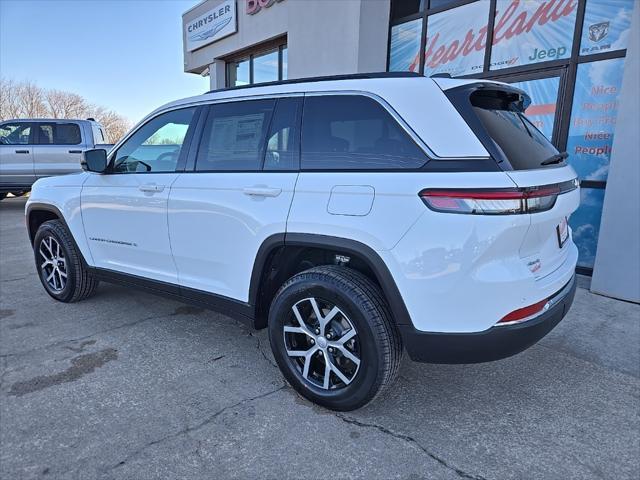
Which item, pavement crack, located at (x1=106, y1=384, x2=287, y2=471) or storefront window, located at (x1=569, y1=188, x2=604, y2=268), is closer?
pavement crack, located at (x1=106, y1=384, x2=287, y2=471)

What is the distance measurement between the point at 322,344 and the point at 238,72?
11.6 meters

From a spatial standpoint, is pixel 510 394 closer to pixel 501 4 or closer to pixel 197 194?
A: pixel 197 194

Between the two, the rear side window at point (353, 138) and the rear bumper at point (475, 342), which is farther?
the rear side window at point (353, 138)

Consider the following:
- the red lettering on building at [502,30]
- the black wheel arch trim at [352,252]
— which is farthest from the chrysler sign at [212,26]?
the black wheel arch trim at [352,252]

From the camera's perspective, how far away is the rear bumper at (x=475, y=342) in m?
2.09

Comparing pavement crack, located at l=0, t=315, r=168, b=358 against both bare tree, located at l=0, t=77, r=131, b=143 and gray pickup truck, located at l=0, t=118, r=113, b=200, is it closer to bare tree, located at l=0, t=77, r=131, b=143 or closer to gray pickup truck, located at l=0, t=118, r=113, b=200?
gray pickup truck, located at l=0, t=118, r=113, b=200

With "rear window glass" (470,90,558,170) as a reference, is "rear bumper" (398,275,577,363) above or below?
below

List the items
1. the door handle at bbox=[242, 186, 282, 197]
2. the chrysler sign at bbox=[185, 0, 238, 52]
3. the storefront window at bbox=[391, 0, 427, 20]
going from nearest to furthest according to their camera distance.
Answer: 1. the door handle at bbox=[242, 186, 282, 197]
2. the storefront window at bbox=[391, 0, 427, 20]
3. the chrysler sign at bbox=[185, 0, 238, 52]

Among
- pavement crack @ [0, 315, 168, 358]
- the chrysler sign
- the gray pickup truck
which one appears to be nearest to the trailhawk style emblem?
pavement crack @ [0, 315, 168, 358]

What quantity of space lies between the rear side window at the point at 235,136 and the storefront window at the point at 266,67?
26.2ft

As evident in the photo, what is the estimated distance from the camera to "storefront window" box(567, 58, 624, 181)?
200 inches

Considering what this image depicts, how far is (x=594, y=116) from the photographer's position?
17.3ft

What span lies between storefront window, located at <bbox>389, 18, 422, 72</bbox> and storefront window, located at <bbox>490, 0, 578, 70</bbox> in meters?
1.43

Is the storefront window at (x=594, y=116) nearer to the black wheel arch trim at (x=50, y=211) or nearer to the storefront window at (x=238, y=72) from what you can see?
the black wheel arch trim at (x=50, y=211)
